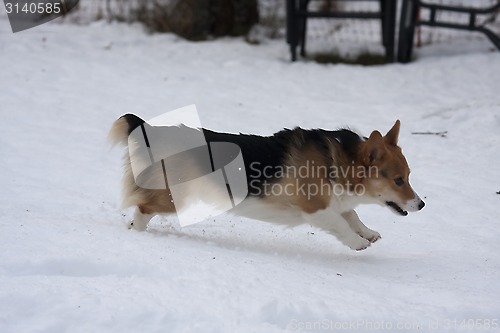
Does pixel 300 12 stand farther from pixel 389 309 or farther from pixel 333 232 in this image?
pixel 389 309

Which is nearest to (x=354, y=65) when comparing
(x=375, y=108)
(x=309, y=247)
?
(x=375, y=108)

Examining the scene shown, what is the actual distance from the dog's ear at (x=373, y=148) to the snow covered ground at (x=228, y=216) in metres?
0.70

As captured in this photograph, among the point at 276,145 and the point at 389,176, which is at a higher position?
the point at 276,145

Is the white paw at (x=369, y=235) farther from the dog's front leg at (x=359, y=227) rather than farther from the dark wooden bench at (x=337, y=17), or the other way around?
the dark wooden bench at (x=337, y=17)

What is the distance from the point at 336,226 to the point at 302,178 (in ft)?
1.34

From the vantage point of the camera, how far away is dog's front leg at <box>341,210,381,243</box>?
4766mm

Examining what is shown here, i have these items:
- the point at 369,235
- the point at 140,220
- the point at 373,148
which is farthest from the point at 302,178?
the point at 140,220

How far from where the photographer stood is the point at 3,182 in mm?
5824

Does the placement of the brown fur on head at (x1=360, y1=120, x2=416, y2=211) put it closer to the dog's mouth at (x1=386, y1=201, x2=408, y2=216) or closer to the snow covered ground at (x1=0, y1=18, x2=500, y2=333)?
the dog's mouth at (x1=386, y1=201, x2=408, y2=216)

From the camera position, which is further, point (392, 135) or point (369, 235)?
point (369, 235)

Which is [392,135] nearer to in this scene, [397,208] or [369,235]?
[397,208]

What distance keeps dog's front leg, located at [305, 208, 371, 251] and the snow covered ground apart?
15 centimetres

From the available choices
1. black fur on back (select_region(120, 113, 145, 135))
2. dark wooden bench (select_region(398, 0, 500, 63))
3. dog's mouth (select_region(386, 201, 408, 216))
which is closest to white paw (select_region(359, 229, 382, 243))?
dog's mouth (select_region(386, 201, 408, 216))

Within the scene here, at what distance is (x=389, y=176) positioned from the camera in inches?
179
